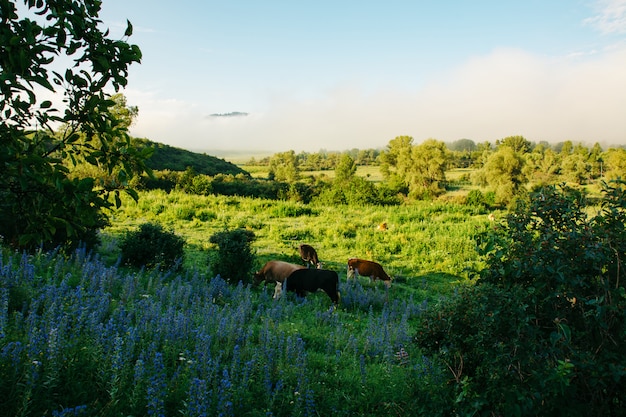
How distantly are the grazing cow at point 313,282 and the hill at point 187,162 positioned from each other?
197 feet

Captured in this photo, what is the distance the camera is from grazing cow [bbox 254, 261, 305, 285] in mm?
11523

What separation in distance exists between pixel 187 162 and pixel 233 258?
223 feet

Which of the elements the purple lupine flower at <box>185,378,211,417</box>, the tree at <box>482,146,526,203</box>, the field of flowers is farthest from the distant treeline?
the purple lupine flower at <box>185,378,211,417</box>

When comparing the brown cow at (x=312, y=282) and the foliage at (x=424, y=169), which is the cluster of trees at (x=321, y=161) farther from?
the brown cow at (x=312, y=282)

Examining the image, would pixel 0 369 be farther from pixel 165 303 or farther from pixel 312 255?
pixel 312 255

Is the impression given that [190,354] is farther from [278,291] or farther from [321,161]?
[321,161]

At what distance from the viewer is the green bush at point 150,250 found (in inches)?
457

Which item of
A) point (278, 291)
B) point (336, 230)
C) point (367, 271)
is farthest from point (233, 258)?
point (336, 230)

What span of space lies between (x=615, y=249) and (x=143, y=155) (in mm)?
3659

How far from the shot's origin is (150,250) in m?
11.6

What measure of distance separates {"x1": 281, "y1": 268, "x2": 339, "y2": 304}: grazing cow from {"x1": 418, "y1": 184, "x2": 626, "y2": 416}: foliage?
7015 millimetres

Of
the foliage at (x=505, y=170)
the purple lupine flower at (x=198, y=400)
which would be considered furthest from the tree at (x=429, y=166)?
the purple lupine flower at (x=198, y=400)

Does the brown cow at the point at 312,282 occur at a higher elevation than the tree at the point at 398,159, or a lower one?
lower

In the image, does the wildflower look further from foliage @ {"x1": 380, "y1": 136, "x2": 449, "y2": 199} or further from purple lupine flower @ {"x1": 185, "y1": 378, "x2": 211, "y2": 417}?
foliage @ {"x1": 380, "y1": 136, "x2": 449, "y2": 199}
